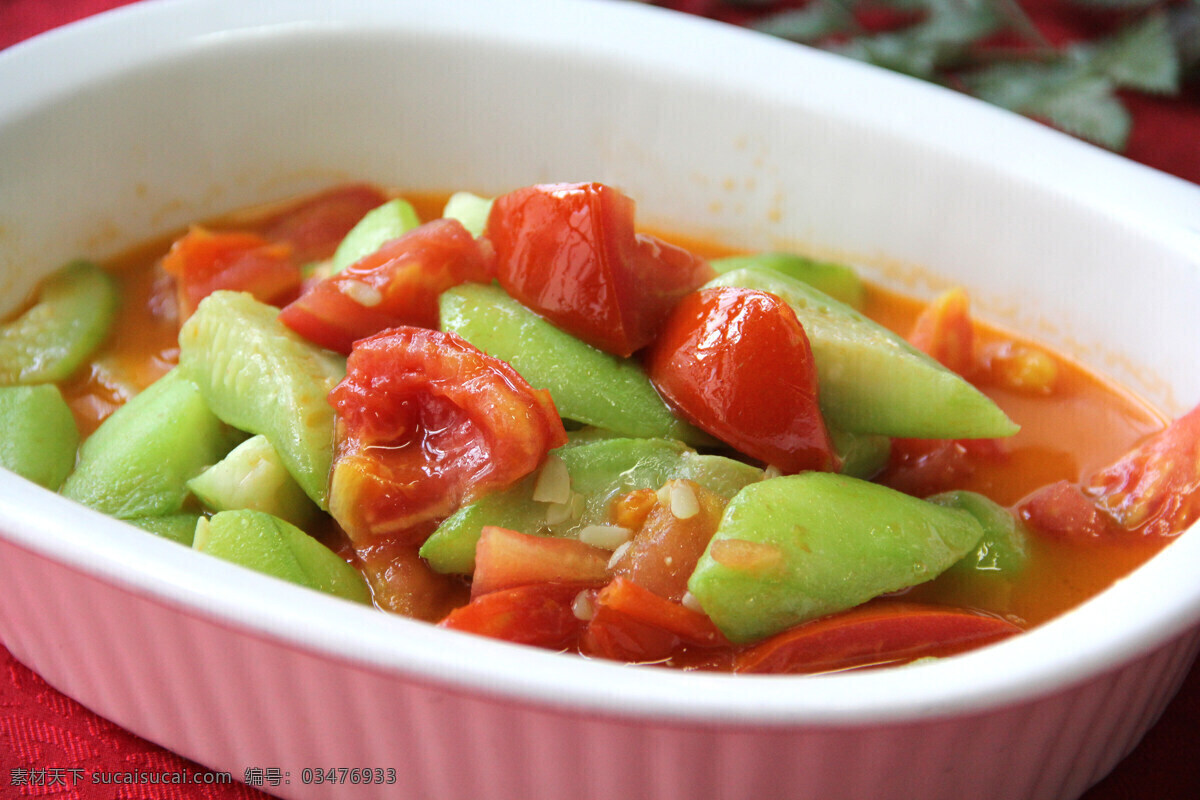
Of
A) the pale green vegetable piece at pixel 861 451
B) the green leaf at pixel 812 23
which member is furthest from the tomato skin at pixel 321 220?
the pale green vegetable piece at pixel 861 451

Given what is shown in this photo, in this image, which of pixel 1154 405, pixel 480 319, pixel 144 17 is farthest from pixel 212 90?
→ pixel 1154 405

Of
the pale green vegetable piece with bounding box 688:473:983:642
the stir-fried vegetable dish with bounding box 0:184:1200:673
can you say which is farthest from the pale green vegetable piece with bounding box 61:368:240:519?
the pale green vegetable piece with bounding box 688:473:983:642

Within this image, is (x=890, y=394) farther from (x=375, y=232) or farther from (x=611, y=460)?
(x=375, y=232)

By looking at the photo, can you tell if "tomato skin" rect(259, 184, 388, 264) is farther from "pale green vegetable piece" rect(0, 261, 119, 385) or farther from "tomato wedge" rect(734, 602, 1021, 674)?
"tomato wedge" rect(734, 602, 1021, 674)

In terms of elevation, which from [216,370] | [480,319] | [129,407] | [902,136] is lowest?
[129,407]

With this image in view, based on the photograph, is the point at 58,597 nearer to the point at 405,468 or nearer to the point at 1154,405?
the point at 405,468
